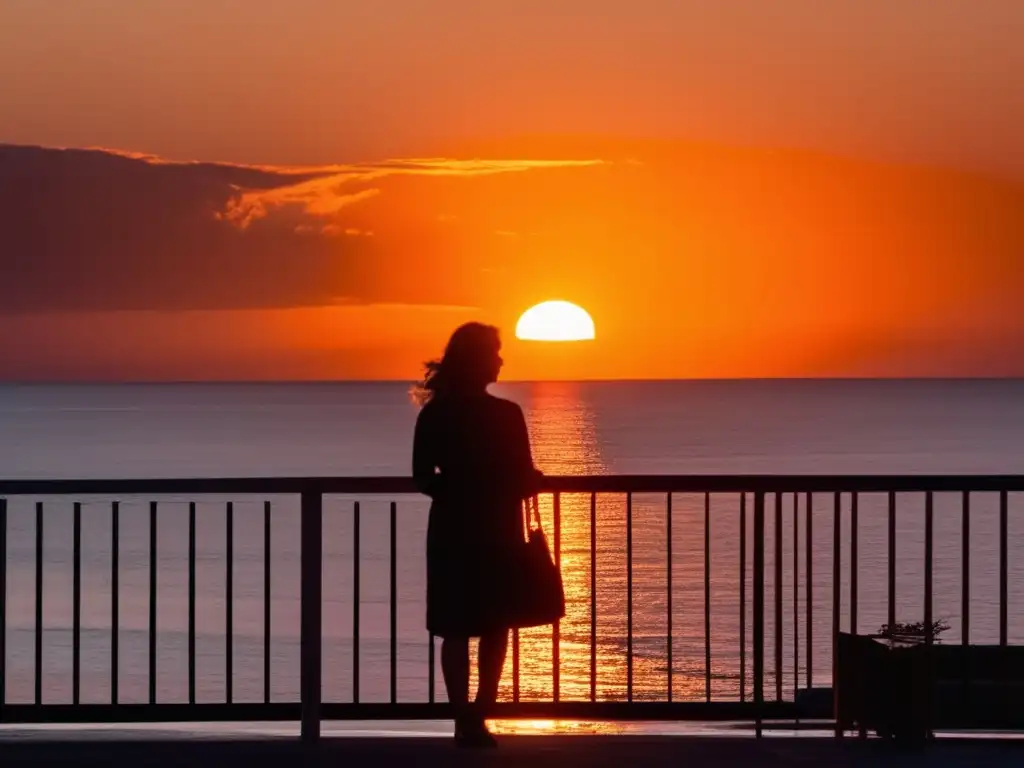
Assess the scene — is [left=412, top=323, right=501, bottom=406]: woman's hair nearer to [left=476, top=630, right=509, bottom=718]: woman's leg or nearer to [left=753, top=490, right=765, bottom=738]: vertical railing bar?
[left=476, top=630, right=509, bottom=718]: woman's leg

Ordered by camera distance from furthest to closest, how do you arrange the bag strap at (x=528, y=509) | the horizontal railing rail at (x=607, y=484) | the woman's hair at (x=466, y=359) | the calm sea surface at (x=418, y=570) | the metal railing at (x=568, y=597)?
1. the calm sea surface at (x=418, y=570)
2. the metal railing at (x=568, y=597)
3. the horizontal railing rail at (x=607, y=484)
4. the bag strap at (x=528, y=509)
5. the woman's hair at (x=466, y=359)

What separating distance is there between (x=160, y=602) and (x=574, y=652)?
9.90 metres

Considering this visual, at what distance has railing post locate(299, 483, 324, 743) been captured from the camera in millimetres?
6000

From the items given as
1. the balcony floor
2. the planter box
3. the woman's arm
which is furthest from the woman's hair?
the planter box

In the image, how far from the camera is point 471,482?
5.47m

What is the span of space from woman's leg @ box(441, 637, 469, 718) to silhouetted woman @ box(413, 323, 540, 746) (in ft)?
0.56

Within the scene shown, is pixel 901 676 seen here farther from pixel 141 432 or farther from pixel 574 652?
pixel 141 432

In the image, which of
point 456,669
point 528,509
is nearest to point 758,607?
point 528,509

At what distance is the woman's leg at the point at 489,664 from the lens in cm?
564

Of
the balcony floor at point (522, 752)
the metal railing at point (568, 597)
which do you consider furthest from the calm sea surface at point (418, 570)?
the balcony floor at point (522, 752)

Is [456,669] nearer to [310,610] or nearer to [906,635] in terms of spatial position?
[310,610]

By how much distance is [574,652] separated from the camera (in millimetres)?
22344

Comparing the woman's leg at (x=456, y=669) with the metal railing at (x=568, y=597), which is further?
the metal railing at (x=568, y=597)

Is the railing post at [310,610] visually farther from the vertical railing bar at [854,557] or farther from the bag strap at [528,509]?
the vertical railing bar at [854,557]
